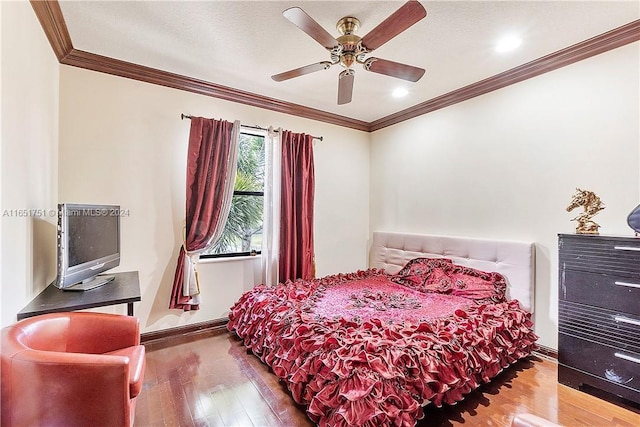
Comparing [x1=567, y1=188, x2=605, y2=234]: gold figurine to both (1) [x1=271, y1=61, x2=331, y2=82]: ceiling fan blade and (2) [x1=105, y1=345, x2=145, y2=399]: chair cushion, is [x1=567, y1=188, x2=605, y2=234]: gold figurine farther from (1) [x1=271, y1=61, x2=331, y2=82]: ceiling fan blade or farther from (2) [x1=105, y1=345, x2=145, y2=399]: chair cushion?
(2) [x1=105, y1=345, x2=145, y2=399]: chair cushion

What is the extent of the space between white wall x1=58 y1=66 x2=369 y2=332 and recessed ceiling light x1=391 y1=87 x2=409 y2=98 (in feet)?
4.62

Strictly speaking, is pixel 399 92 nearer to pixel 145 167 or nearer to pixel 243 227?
pixel 243 227

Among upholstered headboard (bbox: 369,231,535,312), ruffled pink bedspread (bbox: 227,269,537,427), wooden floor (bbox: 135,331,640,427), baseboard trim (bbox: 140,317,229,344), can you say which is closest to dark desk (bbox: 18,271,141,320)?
wooden floor (bbox: 135,331,640,427)

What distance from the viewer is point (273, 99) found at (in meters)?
3.74

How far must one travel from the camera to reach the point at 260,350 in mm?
2559

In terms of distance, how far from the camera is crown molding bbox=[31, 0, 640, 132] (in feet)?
7.44

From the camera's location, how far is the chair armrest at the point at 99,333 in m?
1.76

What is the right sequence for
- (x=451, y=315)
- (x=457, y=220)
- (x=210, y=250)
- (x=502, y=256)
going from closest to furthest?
A: 1. (x=451, y=315)
2. (x=502, y=256)
3. (x=210, y=250)
4. (x=457, y=220)

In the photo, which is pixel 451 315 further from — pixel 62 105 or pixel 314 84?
pixel 62 105

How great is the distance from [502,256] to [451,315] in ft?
3.46

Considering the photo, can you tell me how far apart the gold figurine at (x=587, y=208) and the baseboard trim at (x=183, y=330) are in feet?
11.5

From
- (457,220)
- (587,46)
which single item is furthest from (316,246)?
(587,46)

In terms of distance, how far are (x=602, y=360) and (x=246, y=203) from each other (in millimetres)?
3503

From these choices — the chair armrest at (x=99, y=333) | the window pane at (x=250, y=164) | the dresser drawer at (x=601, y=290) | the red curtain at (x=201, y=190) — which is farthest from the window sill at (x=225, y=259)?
the dresser drawer at (x=601, y=290)
